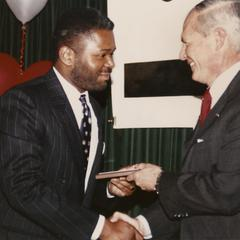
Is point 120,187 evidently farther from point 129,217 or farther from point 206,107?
point 206,107

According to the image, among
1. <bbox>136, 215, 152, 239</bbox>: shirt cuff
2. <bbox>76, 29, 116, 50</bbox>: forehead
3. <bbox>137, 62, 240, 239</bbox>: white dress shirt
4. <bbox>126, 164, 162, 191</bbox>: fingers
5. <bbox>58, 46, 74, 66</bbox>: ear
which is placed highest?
<bbox>76, 29, 116, 50</bbox>: forehead

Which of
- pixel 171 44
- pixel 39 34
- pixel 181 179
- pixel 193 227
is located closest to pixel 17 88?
pixel 181 179

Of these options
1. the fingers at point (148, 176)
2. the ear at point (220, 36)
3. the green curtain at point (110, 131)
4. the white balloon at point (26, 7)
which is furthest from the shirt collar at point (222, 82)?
the white balloon at point (26, 7)

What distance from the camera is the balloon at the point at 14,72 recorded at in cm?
299

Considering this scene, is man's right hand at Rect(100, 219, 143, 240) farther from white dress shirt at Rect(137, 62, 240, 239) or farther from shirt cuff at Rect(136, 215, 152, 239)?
white dress shirt at Rect(137, 62, 240, 239)

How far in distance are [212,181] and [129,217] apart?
709 mm

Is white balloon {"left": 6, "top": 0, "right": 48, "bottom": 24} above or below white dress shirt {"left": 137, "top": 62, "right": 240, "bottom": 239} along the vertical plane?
above

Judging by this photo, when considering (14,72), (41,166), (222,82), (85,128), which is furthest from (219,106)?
(14,72)

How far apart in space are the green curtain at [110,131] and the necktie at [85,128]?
1.18 metres

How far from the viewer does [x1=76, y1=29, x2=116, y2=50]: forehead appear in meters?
2.26

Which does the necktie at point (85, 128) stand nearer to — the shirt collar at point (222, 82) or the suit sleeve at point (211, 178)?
the suit sleeve at point (211, 178)

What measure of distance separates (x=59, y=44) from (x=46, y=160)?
23.8 inches

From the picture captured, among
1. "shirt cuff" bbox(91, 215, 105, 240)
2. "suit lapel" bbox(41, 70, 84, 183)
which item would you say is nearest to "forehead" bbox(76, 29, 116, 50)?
"suit lapel" bbox(41, 70, 84, 183)

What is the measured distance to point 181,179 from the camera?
1860 millimetres
